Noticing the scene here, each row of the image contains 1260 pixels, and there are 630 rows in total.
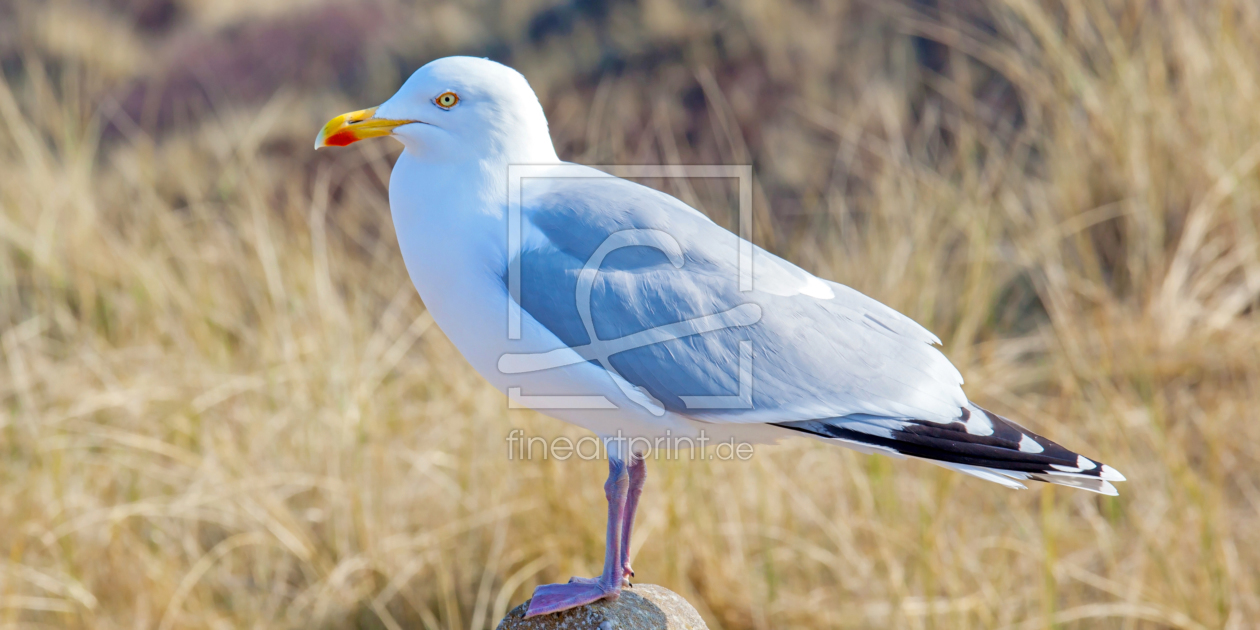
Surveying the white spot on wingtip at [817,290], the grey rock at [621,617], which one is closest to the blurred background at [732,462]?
the grey rock at [621,617]

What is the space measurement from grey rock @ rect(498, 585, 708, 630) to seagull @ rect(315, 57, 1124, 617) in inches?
19.1

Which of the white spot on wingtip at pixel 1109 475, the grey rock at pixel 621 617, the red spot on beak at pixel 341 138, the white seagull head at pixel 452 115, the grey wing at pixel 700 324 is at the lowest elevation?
the grey rock at pixel 621 617

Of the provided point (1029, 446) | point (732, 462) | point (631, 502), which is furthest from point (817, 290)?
point (732, 462)

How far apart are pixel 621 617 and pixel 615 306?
815mm

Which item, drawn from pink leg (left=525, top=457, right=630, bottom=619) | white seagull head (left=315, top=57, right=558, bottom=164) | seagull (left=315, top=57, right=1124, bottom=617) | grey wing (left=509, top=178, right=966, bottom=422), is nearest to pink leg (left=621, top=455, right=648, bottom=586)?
pink leg (left=525, top=457, right=630, bottom=619)

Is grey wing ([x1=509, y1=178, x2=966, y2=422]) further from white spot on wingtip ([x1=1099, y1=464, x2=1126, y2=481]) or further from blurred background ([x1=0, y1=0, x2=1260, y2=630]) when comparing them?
blurred background ([x1=0, y1=0, x2=1260, y2=630])

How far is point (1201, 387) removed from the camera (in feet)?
16.7

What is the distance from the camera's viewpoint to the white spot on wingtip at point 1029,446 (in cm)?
196

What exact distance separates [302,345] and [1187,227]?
4575mm

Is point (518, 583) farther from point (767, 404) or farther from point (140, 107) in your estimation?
point (140, 107)

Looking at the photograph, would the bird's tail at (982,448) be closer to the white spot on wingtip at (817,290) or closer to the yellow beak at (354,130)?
the white spot on wingtip at (817,290)

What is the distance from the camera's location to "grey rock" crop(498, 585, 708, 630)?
2479 millimetres

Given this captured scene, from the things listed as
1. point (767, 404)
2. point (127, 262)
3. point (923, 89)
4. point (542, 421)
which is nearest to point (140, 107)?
point (127, 262)

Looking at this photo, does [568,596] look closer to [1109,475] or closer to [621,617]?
[621,617]
